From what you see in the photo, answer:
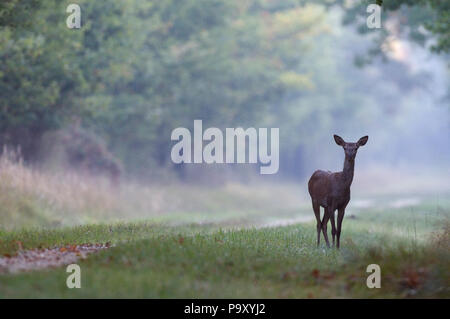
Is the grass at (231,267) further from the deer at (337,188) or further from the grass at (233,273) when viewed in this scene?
the deer at (337,188)

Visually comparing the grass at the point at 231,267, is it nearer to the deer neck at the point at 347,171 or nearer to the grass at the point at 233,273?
the grass at the point at 233,273

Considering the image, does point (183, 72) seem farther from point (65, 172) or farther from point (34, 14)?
point (34, 14)

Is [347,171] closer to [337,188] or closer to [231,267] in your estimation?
[337,188]

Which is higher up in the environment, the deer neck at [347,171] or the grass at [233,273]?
the deer neck at [347,171]

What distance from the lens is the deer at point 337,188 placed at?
50.0 feet

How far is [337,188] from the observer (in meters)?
15.6

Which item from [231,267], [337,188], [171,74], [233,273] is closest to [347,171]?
[337,188]

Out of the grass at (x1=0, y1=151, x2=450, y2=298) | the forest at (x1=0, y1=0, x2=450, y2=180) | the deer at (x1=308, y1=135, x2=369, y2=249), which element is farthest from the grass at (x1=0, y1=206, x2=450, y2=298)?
the forest at (x1=0, y1=0, x2=450, y2=180)

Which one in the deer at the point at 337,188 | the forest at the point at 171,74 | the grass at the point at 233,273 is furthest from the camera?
the forest at the point at 171,74

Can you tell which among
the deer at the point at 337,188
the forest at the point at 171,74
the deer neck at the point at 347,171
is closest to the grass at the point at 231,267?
the deer at the point at 337,188

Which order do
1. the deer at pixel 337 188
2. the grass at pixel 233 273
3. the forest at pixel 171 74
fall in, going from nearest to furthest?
the grass at pixel 233 273 < the deer at pixel 337 188 < the forest at pixel 171 74

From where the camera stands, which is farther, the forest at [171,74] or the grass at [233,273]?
the forest at [171,74]

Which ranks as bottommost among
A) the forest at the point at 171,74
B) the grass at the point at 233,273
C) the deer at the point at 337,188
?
the grass at the point at 233,273

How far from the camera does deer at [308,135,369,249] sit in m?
15.2
